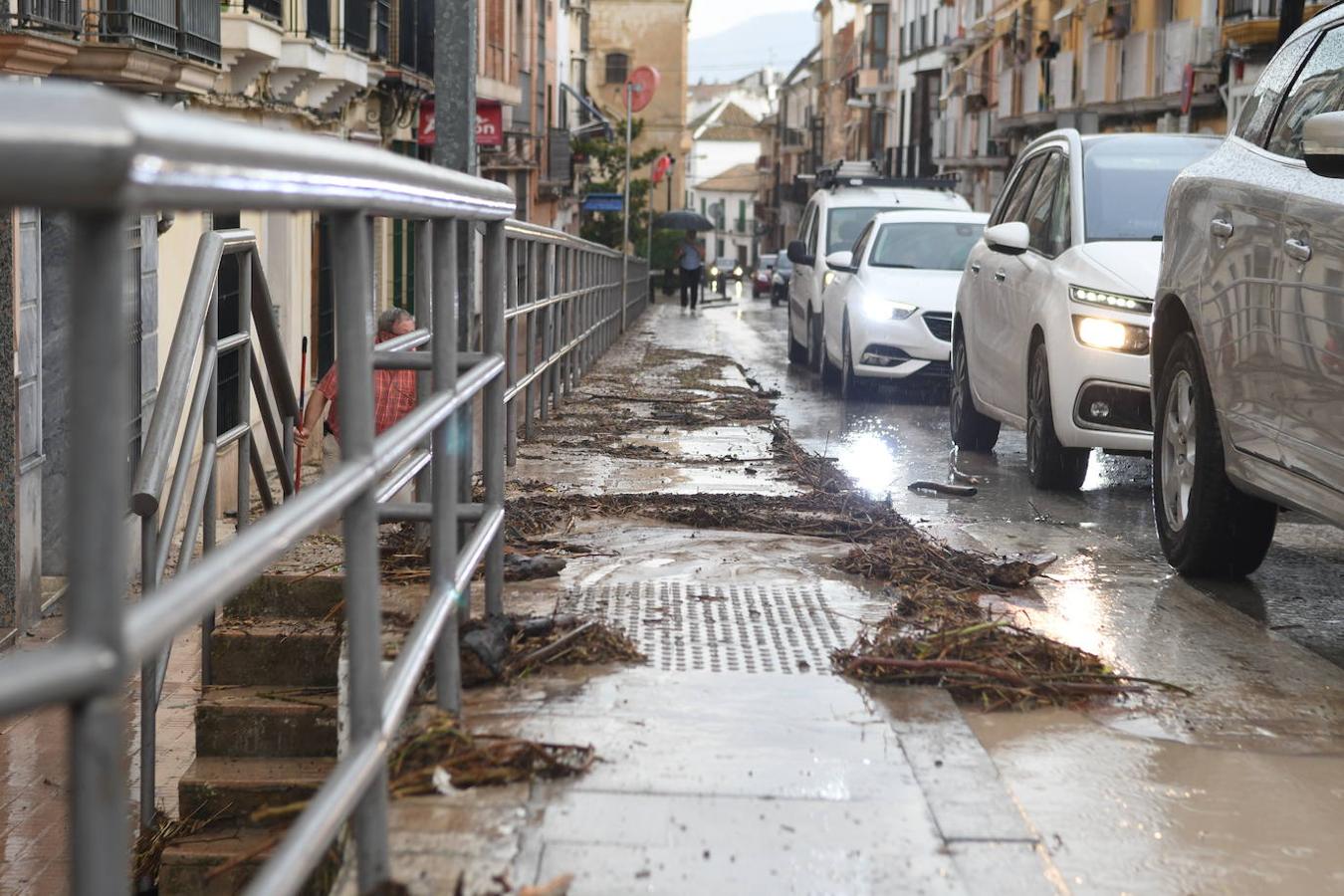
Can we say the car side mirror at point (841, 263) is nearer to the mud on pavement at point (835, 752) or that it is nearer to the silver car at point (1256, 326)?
the silver car at point (1256, 326)

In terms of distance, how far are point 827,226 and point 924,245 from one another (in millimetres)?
3302

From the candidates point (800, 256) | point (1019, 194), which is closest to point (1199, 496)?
point (1019, 194)

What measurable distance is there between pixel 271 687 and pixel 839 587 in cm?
153

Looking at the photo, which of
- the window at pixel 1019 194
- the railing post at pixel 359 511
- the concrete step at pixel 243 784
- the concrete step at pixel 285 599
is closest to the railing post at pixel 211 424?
the concrete step at pixel 285 599

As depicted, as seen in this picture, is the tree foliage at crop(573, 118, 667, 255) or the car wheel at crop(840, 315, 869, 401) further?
the tree foliage at crop(573, 118, 667, 255)

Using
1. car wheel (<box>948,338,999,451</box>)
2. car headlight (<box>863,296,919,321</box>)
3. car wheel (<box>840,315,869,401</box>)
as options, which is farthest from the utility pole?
car wheel (<box>840,315,869,401</box>)

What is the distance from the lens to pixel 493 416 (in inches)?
173

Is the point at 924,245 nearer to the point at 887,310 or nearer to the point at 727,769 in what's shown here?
the point at 887,310

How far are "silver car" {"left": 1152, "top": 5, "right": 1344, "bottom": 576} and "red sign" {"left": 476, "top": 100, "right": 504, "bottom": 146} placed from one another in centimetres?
2263

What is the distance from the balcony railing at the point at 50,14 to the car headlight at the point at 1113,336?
6.35m

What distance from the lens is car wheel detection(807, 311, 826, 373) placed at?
59.7 feet

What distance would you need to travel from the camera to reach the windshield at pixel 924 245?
16.0 m

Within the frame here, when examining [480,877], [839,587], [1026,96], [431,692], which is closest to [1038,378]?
[839,587]

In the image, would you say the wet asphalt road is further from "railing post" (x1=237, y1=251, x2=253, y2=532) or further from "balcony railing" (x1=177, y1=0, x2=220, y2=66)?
"balcony railing" (x1=177, y1=0, x2=220, y2=66)
